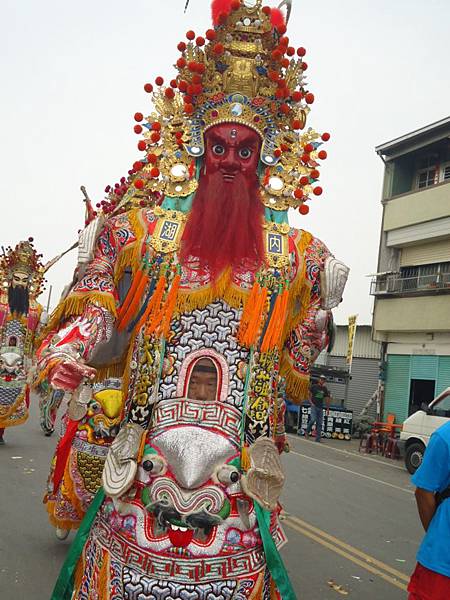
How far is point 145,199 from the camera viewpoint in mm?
4262

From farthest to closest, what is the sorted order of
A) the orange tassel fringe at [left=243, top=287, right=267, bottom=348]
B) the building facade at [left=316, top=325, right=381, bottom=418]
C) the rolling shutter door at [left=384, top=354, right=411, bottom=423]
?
the building facade at [left=316, top=325, right=381, bottom=418] < the rolling shutter door at [left=384, top=354, right=411, bottom=423] < the orange tassel fringe at [left=243, top=287, right=267, bottom=348]

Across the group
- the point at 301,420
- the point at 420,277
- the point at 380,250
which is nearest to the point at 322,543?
the point at 301,420

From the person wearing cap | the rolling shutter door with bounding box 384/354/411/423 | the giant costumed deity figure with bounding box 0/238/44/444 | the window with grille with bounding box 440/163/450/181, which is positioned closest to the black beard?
the giant costumed deity figure with bounding box 0/238/44/444

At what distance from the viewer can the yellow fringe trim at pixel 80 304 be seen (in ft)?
9.82

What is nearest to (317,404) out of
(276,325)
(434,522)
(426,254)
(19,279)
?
(426,254)

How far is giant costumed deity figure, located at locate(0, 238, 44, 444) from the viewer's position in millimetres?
10398

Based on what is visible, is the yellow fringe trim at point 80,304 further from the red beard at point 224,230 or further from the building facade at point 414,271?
the building facade at point 414,271

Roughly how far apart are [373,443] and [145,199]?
1358 centimetres

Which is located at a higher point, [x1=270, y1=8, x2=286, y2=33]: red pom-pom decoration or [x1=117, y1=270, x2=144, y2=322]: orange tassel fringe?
[x1=270, y1=8, x2=286, y2=33]: red pom-pom decoration

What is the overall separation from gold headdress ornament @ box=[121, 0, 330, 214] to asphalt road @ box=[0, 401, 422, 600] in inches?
123

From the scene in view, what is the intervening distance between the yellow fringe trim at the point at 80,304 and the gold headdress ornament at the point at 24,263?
25.2ft

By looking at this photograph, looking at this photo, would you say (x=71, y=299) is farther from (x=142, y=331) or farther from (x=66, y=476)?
(x=66, y=476)

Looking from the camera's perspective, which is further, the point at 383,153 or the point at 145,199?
the point at 383,153

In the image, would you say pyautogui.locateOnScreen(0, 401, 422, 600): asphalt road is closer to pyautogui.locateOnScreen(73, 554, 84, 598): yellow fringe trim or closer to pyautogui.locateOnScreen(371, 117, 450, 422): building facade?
pyautogui.locateOnScreen(73, 554, 84, 598): yellow fringe trim
